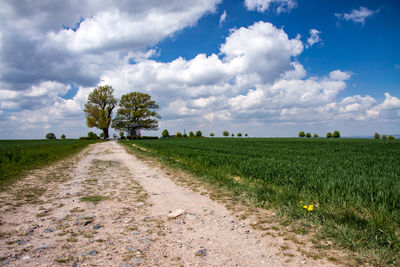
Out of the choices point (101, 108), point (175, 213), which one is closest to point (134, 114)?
point (101, 108)

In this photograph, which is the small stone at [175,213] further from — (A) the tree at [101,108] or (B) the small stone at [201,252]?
(A) the tree at [101,108]

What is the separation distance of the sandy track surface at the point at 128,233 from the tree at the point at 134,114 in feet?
215

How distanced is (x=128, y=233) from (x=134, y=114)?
68.3 m

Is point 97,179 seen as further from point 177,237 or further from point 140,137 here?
point 140,137

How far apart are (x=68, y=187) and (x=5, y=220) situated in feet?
9.60

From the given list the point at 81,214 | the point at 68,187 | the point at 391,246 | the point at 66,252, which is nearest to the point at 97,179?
the point at 68,187

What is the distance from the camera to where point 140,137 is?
7350 centimetres

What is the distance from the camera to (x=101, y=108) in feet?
221

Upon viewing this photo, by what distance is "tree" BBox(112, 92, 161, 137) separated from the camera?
2714 inches

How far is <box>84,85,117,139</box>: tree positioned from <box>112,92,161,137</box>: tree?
10.9 feet

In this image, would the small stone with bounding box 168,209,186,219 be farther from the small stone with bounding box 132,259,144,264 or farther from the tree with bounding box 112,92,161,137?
the tree with bounding box 112,92,161,137

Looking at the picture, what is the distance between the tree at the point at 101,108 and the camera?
65.8 m

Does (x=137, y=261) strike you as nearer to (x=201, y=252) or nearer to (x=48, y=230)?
(x=201, y=252)

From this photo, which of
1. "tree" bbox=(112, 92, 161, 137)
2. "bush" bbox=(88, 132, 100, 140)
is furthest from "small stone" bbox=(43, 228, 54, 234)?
"bush" bbox=(88, 132, 100, 140)
